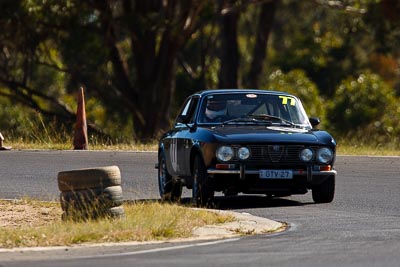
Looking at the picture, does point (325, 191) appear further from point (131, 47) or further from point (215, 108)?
point (131, 47)

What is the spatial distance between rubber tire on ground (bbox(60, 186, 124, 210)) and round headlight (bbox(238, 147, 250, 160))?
2.58 metres

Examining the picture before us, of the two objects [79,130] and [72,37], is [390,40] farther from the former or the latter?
[79,130]

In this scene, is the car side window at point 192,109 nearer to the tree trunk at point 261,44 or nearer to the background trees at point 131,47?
the background trees at point 131,47

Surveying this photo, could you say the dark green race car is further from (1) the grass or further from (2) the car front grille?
(1) the grass

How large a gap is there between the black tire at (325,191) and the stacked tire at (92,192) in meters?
3.63

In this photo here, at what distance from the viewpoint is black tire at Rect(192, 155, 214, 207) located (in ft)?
51.7

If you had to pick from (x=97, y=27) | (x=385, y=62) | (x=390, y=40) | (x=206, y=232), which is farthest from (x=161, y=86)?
(x=385, y=62)

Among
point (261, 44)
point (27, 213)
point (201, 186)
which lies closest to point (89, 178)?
point (27, 213)

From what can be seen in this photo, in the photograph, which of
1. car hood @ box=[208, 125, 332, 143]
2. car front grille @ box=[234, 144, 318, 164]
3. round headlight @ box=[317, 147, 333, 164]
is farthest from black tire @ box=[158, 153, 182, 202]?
round headlight @ box=[317, 147, 333, 164]

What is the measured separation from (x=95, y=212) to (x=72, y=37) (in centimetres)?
2467

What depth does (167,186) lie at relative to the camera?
56.9 ft

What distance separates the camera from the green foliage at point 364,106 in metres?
49.8

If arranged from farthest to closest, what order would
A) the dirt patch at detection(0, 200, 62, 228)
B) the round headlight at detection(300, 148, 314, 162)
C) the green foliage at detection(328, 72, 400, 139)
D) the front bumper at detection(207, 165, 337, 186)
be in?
the green foliage at detection(328, 72, 400, 139)
the round headlight at detection(300, 148, 314, 162)
the front bumper at detection(207, 165, 337, 186)
the dirt patch at detection(0, 200, 62, 228)

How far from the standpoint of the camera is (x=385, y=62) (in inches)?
3046
